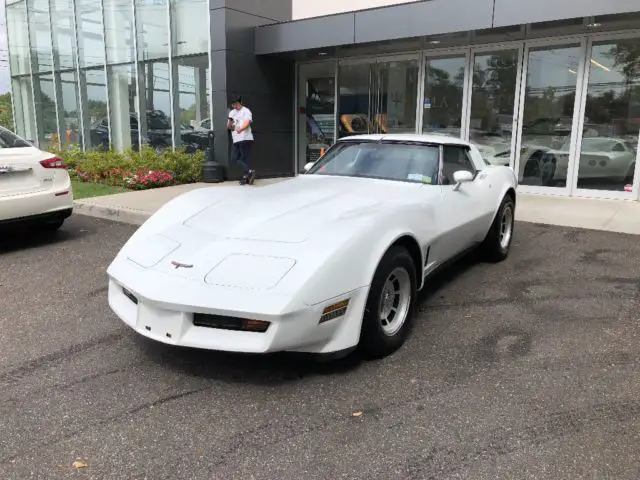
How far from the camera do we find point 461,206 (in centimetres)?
466

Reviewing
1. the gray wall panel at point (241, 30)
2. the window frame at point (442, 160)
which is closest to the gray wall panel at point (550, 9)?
the window frame at point (442, 160)

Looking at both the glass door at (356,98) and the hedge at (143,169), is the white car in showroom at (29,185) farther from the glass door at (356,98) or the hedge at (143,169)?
the glass door at (356,98)

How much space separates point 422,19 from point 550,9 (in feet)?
7.35

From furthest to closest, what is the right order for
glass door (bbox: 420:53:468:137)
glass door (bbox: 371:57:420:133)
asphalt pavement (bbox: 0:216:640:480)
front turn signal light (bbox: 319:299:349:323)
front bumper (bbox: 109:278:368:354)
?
1. glass door (bbox: 371:57:420:133)
2. glass door (bbox: 420:53:468:137)
3. front turn signal light (bbox: 319:299:349:323)
4. front bumper (bbox: 109:278:368:354)
5. asphalt pavement (bbox: 0:216:640:480)

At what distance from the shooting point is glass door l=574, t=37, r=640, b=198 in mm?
9656

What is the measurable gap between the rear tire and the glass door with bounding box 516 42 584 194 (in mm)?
5118

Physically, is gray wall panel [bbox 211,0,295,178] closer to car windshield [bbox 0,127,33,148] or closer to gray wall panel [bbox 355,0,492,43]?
gray wall panel [bbox 355,0,492,43]

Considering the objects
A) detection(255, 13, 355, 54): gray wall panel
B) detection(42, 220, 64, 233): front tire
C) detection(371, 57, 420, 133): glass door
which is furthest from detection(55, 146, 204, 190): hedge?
detection(371, 57, 420, 133): glass door

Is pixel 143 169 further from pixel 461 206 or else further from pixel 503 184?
pixel 461 206

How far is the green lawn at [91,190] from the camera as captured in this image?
1012cm

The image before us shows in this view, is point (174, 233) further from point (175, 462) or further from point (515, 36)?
point (515, 36)

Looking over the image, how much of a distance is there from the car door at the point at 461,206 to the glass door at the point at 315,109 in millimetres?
8530

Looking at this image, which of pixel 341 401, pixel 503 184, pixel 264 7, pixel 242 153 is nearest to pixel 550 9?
pixel 503 184

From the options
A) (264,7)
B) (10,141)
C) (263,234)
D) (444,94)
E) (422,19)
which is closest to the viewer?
(263,234)
